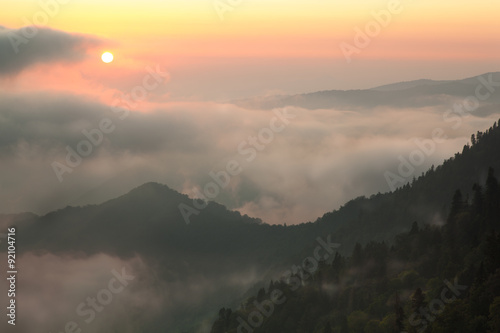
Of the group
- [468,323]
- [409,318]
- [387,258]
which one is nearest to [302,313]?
[387,258]

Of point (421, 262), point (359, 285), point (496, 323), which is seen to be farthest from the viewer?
A: point (359, 285)

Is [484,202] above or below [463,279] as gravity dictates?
above

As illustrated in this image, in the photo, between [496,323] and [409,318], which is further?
[409,318]

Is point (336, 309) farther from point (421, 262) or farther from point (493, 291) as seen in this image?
point (493, 291)

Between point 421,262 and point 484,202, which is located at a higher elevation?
point 484,202

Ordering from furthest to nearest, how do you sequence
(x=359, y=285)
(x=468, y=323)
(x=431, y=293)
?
(x=359, y=285) < (x=431, y=293) < (x=468, y=323)

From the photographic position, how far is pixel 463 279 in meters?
130

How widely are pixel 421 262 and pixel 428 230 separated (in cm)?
1351

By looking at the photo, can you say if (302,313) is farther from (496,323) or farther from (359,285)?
(496,323)

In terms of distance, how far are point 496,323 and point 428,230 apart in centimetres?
8644

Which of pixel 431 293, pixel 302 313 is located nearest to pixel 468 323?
pixel 431 293

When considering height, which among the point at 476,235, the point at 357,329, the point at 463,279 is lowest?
the point at 357,329

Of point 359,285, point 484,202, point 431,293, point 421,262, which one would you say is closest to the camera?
point 431,293

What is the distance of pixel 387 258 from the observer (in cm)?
19162
